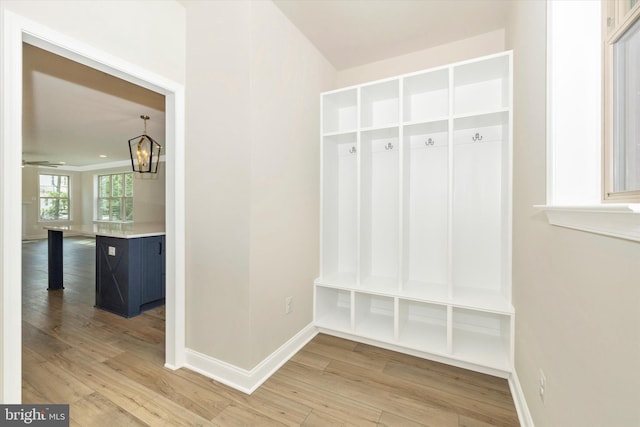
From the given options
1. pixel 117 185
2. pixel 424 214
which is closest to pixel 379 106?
pixel 424 214

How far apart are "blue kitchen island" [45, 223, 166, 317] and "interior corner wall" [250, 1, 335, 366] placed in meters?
2.02

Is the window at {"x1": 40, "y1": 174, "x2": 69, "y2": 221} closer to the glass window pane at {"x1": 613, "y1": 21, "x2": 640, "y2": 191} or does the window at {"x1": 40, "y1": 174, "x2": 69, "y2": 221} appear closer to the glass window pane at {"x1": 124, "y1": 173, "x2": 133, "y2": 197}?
the glass window pane at {"x1": 124, "y1": 173, "x2": 133, "y2": 197}

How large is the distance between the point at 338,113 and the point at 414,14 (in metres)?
1.07

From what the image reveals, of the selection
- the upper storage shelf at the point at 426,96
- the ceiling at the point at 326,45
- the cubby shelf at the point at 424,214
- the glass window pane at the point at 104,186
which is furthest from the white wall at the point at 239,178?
the glass window pane at the point at 104,186

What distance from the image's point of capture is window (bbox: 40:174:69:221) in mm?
9570

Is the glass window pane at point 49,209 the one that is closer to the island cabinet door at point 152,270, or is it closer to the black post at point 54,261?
the black post at point 54,261

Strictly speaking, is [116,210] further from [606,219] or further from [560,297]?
A: [606,219]

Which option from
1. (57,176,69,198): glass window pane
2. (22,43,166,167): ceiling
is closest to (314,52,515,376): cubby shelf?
(22,43,166,167): ceiling

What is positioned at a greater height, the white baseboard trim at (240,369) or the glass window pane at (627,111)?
the glass window pane at (627,111)

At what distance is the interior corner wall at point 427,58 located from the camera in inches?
91.7

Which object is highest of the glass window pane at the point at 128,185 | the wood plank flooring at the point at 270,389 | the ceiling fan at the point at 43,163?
the ceiling fan at the point at 43,163

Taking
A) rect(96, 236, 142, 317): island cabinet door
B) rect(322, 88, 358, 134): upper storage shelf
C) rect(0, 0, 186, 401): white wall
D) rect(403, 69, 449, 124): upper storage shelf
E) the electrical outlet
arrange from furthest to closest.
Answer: rect(96, 236, 142, 317): island cabinet door
rect(322, 88, 358, 134): upper storage shelf
rect(403, 69, 449, 124): upper storage shelf
rect(0, 0, 186, 401): white wall
the electrical outlet

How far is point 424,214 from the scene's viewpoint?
2529mm

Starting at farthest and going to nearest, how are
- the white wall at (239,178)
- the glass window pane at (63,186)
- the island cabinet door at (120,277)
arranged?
the glass window pane at (63,186) → the island cabinet door at (120,277) → the white wall at (239,178)
